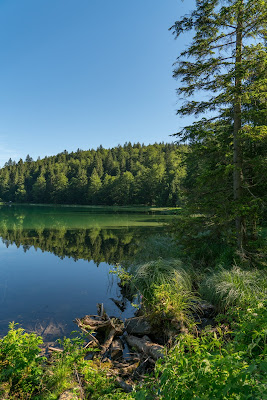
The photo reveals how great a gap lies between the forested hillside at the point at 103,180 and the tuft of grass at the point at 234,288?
2258 inches

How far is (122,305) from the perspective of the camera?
26.2ft

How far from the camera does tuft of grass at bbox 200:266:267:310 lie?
5352 millimetres

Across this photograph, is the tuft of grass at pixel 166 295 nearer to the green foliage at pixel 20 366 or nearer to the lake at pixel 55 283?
the lake at pixel 55 283

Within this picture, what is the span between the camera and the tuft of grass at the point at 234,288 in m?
5.35

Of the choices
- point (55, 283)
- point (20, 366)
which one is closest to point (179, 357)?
point (20, 366)

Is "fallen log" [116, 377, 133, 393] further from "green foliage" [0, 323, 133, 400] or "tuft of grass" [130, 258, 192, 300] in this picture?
"tuft of grass" [130, 258, 192, 300]

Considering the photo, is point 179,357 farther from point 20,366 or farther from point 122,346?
point 122,346

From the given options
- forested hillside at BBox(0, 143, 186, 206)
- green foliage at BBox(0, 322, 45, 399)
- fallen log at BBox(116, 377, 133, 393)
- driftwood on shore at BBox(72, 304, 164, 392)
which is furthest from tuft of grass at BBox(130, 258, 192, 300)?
forested hillside at BBox(0, 143, 186, 206)

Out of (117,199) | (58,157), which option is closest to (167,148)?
(117,199)

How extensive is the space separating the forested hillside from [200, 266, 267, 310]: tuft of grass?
5734cm

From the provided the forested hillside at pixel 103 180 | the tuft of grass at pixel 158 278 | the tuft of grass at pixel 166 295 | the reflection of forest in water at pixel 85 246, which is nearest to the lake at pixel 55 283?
the reflection of forest in water at pixel 85 246

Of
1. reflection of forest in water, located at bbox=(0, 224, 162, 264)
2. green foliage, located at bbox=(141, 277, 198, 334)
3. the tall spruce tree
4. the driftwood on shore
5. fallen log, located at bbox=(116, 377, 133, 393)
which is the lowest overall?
reflection of forest in water, located at bbox=(0, 224, 162, 264)

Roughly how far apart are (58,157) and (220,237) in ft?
462

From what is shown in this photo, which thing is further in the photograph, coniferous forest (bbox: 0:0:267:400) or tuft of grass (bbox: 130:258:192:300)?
tuft of grass (bbox: 130:258:192:300)
